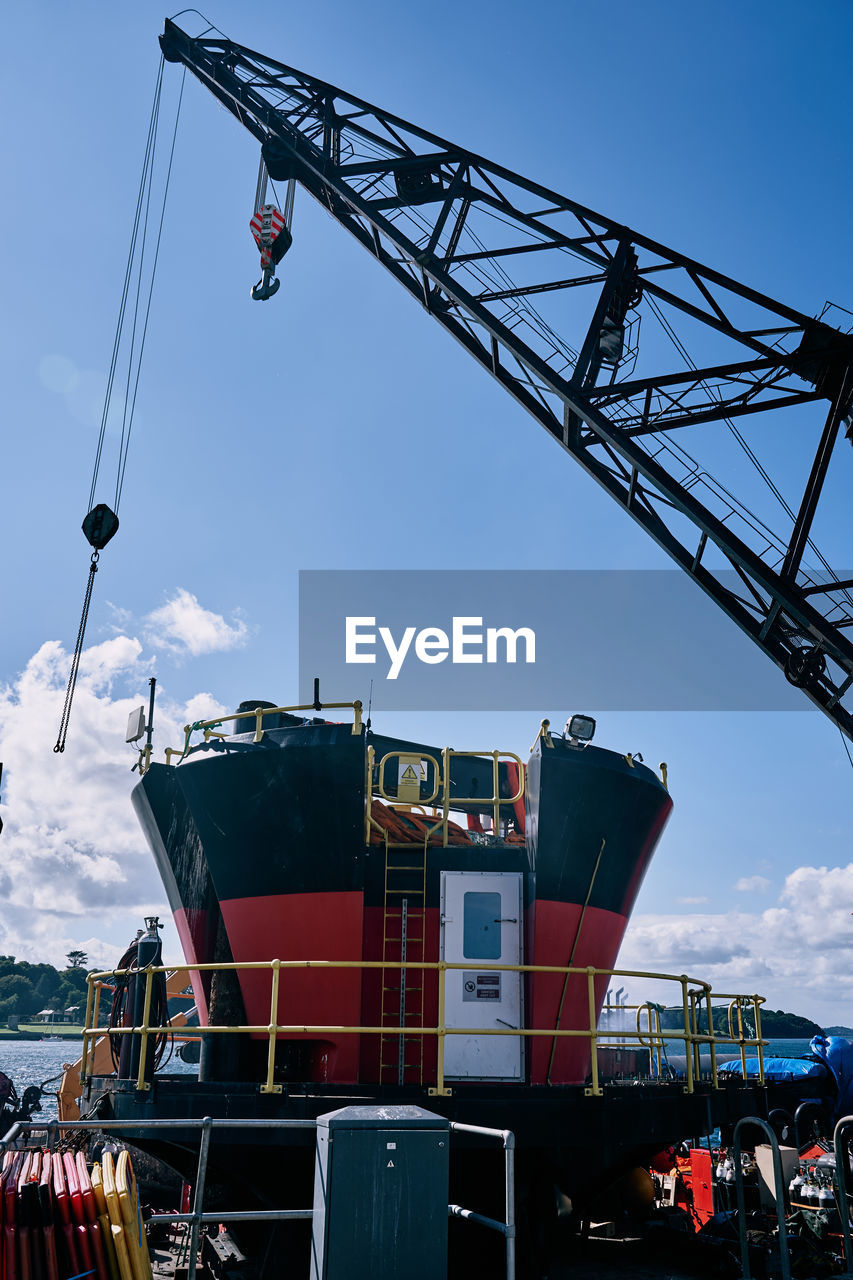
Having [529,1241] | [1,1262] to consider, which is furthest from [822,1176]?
[1,1262]

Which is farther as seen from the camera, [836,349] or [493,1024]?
[836,349]

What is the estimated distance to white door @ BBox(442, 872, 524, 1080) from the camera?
10125mm

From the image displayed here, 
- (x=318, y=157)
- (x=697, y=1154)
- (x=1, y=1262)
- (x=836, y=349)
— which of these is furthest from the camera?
(x=318, y=157)

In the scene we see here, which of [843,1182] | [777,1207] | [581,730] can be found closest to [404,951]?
[581,730]

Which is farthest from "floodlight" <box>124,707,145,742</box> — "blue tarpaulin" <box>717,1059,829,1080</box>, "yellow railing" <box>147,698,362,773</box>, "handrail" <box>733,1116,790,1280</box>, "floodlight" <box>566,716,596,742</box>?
"blue tarpaulin" <box>717,1059,829,1080</box>

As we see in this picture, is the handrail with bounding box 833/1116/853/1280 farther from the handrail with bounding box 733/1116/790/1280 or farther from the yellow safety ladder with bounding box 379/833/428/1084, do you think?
the yellow safety ladder with bounding box 379/833/428/1084

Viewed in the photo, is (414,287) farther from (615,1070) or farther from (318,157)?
(615,1070)

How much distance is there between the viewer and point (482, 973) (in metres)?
10.3

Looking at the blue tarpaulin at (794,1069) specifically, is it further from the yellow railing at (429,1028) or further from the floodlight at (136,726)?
the floodlight at (136,726)

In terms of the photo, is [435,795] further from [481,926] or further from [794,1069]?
[794,1069]

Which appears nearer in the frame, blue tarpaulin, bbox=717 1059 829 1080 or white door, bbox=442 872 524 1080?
white door, bbox=442 872 524 1080

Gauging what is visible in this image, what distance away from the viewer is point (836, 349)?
52.6ft

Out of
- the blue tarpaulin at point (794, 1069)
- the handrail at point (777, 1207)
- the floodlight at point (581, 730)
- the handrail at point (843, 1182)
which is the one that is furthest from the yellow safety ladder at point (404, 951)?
the blue tarpaulin at point (794, 1069)

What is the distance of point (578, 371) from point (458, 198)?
429 cm
